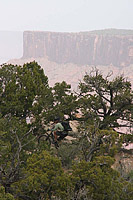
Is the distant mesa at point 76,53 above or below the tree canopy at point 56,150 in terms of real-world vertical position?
above

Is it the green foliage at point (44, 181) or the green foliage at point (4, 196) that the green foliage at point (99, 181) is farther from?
the green foliage at point (4, 196)

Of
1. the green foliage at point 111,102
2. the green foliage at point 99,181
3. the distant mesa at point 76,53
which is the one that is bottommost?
the green foliage at point 99,181

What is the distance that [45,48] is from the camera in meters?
126

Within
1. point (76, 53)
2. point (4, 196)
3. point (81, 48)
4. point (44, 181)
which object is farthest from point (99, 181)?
point (76, 53)

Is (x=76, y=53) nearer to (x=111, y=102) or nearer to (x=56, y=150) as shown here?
(x=111, y=102)

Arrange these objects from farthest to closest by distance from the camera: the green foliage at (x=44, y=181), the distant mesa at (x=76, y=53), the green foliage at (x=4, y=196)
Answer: the distant mesa at (x=76, y=53)
the green foliage at (x=44, y=181)
the green foliage at (x=4, y=196)

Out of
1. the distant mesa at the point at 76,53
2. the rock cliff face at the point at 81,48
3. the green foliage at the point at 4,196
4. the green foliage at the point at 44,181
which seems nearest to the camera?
the green foliage at the point at 4,196

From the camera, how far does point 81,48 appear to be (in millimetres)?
117438

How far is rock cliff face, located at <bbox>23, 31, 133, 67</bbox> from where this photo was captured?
355ft

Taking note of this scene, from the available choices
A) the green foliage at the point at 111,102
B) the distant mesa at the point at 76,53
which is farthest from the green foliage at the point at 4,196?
the distant mesa at the point at 76,53

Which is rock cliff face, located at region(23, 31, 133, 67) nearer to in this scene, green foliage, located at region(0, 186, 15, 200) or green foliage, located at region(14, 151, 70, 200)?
green foliage, located at region(14, 151, 70, 200)

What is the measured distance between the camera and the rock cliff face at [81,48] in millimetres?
108062

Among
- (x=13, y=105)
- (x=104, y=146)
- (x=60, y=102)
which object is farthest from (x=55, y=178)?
(x=60, y=102)

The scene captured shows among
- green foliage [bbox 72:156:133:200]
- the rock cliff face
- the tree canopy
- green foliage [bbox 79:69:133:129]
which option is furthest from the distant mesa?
green foliage [bbox 72:156:133:200]
